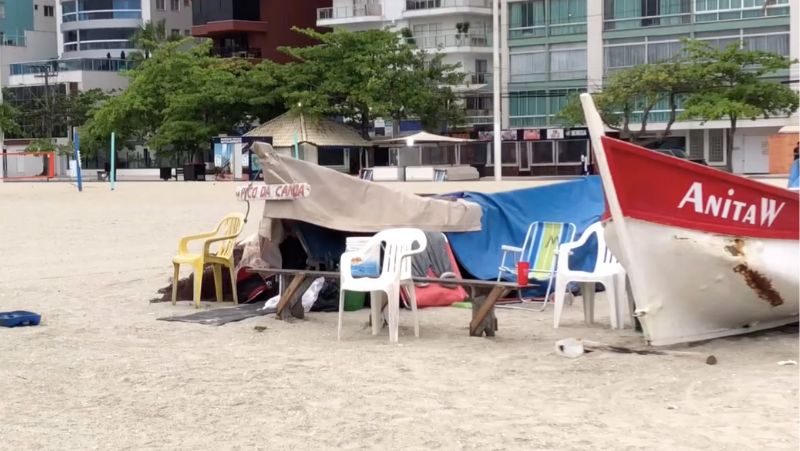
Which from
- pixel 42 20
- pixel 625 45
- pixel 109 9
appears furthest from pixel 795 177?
pixel 42 20

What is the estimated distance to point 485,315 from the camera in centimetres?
867

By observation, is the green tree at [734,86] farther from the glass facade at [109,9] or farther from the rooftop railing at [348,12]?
the glass facade at [109,9]

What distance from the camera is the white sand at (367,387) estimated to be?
18.7 feet

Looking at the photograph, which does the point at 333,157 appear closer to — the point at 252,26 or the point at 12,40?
the point at 252,26

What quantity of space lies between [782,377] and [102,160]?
6883 cm

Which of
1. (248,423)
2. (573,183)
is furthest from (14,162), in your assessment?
(248,423)

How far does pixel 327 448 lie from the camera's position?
550 cm

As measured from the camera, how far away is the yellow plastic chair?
1056 cm

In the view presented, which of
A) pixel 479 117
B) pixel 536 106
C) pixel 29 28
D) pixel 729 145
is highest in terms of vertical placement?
pixel 29 28

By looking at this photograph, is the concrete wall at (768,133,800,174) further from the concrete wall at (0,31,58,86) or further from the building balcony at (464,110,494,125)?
the concrete wall at (0,31,58,86)

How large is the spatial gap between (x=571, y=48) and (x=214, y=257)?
5000cm

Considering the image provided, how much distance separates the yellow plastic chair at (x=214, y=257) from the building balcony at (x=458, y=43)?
166ft

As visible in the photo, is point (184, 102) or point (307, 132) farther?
point (184, 102)

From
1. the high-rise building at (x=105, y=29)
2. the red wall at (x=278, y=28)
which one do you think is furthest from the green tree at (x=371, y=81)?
the high-rise building at (x=105, y=29)
